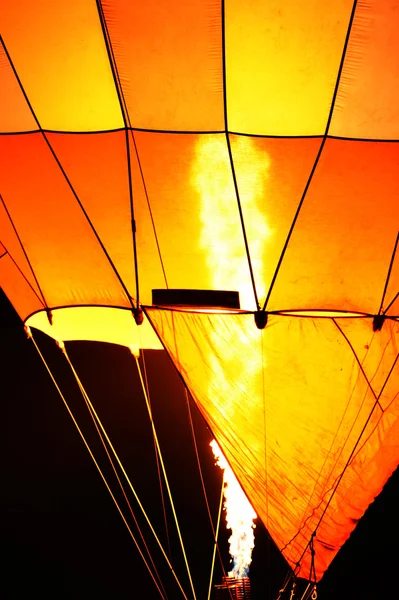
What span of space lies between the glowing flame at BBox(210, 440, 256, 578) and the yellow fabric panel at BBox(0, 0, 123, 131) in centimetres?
400

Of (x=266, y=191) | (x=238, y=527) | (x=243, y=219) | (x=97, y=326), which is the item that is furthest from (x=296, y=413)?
(x=238, y=527)

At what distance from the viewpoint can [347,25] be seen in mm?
2857

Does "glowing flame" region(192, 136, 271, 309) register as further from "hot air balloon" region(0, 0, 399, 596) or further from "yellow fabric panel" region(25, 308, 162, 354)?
"yellow fabric panel" region(25, 308, 162, 354)

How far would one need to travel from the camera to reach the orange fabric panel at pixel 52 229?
139 inches

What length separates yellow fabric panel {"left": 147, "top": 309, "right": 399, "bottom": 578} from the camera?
3.53 metres

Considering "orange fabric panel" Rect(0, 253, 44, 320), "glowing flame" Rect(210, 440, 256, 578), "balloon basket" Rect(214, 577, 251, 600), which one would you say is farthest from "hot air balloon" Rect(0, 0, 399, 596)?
"glowing flame" Rect(210, 440, 256, 578)

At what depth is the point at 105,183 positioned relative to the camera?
353 centimetres

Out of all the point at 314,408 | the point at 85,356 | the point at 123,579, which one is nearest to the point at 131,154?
the point at 314,408

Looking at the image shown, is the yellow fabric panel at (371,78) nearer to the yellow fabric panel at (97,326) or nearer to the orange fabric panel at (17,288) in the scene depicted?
the yellow fabric panel at (97,326)

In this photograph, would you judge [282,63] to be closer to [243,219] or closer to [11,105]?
[243,219]

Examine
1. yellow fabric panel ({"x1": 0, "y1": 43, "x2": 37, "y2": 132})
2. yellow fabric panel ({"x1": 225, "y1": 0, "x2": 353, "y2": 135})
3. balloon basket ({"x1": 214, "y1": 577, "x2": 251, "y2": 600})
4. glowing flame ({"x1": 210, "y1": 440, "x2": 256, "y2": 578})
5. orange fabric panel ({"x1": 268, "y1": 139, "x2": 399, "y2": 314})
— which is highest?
yellow fabric panel ({"x1": 0, "y1": 43, "x2": 37, "y2": 132})

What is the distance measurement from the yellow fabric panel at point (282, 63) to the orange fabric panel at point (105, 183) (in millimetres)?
843

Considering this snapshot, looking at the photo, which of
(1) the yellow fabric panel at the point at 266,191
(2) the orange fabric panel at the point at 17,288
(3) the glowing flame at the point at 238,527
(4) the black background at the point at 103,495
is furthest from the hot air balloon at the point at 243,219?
(4) the black background at the point at 103,495

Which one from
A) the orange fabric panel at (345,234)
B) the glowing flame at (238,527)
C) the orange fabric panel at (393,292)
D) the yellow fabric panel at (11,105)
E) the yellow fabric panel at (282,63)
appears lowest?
the glowing flame at (238,527)
